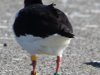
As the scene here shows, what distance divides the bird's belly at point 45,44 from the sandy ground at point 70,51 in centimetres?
88

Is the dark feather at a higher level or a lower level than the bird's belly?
higher

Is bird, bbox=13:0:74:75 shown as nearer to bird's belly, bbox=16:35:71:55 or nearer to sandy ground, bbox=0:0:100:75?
bird's belly, bbox=16:35:71:55

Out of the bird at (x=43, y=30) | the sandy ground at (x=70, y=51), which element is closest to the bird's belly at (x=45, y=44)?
the bird at (x=43, y=30)

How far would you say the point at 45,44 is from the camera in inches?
357

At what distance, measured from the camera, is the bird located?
9.01m

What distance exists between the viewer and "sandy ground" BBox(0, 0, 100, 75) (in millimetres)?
10742

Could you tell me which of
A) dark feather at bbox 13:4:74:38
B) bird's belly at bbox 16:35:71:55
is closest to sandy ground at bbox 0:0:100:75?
dark feather at bbox 13:4:74:38

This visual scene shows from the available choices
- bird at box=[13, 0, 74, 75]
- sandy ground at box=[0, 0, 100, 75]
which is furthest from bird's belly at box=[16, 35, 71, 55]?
sandy ground at box=[0, 0, 100, 75]

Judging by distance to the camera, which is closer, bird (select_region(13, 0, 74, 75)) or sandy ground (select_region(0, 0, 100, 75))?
bird (select_region(13, 0, 74, 75))

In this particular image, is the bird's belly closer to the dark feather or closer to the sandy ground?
the dark feather

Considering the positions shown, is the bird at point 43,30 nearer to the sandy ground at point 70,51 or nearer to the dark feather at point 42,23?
the dark feather at point 42,23

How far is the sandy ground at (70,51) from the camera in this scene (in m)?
10.7

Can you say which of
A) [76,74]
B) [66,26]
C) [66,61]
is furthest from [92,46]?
[66,26]

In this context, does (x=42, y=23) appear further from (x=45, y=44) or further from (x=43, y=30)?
(x=45, y=44)
